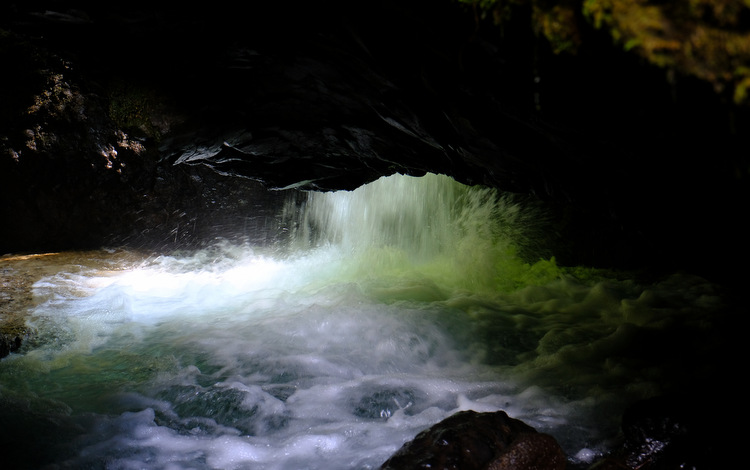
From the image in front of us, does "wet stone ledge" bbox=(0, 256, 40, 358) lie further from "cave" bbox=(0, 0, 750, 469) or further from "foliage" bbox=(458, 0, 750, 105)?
"foliage" bbox=(458, 0, 750, 105)

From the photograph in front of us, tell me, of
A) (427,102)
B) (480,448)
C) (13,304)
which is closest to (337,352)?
(480,448)

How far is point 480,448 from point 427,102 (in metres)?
2.40

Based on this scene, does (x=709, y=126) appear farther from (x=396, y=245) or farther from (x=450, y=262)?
(x=396, y=245)

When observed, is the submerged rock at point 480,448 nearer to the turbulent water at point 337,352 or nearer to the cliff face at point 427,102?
the turbulent water at point 337,352

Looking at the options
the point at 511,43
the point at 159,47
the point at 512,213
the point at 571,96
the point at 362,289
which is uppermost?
the point at 159,47

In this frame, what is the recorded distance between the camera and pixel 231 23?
9.86 ft

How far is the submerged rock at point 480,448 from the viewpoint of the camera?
2.25m

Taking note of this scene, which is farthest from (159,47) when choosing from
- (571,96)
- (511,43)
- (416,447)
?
(416,447)

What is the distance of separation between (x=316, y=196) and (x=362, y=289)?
4550 mm

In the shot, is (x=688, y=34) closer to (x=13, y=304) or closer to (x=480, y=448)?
(x=480, y=448)

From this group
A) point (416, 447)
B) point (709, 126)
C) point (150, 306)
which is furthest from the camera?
point (150, 306)

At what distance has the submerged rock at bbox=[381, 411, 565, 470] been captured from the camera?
7.39 ft

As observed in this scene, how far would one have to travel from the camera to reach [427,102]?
3.16 meters

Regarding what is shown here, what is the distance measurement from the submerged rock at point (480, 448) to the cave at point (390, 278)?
0.46 m
